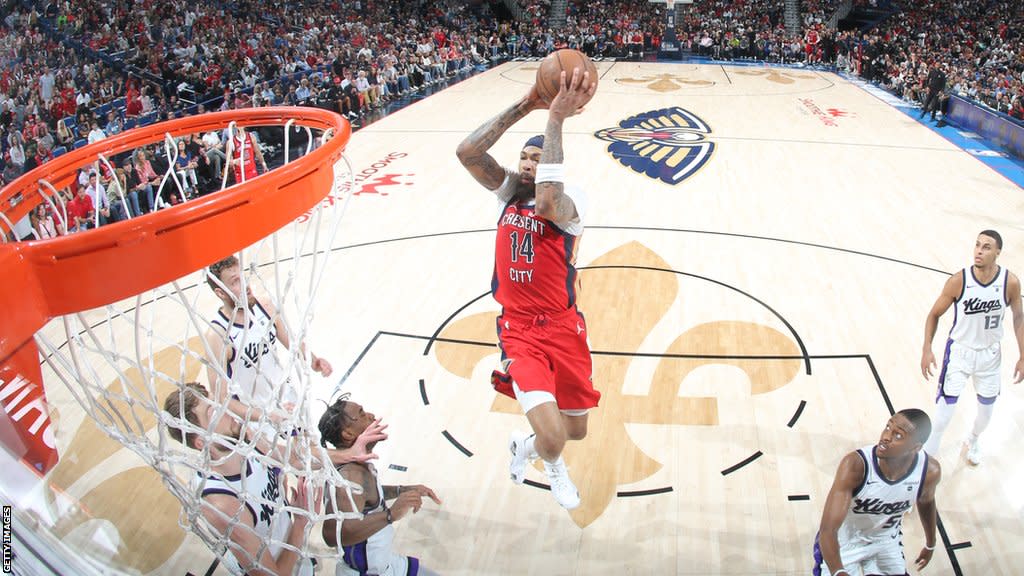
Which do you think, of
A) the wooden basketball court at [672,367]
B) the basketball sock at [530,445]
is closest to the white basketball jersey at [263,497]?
the wooden basketball court at [672,367]

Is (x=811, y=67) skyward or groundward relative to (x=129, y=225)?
groundward

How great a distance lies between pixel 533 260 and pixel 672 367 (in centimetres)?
223

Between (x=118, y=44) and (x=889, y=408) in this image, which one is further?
(x=118, y=44)

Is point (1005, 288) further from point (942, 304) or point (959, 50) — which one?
point (959, 50)

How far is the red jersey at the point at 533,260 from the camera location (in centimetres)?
323

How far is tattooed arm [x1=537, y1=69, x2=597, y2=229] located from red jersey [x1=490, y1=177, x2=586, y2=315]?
22 cm

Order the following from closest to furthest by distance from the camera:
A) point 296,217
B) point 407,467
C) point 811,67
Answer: point 296,217 < point 407,467 < point 811,67

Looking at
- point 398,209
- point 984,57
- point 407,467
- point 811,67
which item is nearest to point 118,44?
point 398,209

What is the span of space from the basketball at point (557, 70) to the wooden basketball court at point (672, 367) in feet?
6.99

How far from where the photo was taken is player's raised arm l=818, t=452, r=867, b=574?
2734 millimetres

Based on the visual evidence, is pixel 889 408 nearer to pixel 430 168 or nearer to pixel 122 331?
pixel 122 331

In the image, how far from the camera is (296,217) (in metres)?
2.21

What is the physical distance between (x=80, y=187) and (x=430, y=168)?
707 centimetres

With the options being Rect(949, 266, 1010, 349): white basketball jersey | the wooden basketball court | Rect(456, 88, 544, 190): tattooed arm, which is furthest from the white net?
Rect(949, 266, 1010, 349): white basketball jersey
